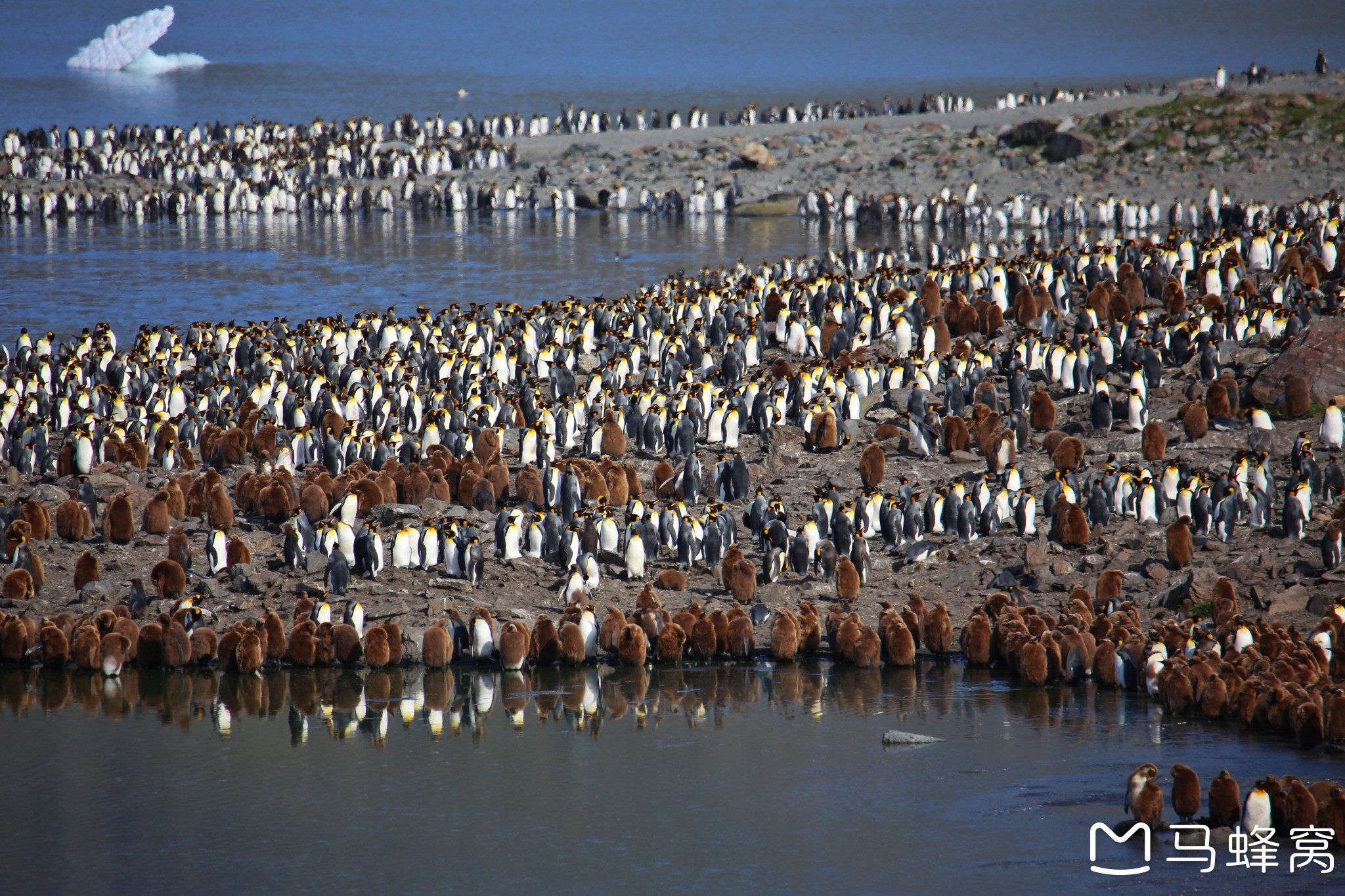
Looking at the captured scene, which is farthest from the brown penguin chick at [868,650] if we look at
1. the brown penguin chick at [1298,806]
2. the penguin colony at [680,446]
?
the brown penguin chick at [1298,806]

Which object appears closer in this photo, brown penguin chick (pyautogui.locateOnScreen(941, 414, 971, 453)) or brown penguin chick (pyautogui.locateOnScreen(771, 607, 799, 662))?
brown penguin chick (pyautogui.locateOnScreen(771, 607, 799, 662))

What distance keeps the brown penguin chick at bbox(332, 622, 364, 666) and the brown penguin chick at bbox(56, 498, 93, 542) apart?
3747mm

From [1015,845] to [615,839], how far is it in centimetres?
253

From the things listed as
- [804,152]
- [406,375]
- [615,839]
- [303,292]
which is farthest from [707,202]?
[615,839]

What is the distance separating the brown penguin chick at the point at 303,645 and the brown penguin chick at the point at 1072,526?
5832mm

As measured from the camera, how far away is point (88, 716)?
35.2 feet

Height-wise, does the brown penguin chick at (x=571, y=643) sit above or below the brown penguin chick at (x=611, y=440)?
below

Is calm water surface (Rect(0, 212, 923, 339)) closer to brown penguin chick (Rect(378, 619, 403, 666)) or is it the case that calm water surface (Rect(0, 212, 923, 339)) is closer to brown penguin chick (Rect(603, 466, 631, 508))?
brown penguin chick (Rect(603, 466, 631, 508))

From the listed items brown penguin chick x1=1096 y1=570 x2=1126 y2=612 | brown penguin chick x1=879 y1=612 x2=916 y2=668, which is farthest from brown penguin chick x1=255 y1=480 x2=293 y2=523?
brown penguin chick x1=1096 y1=570 x2=1126 y2=612

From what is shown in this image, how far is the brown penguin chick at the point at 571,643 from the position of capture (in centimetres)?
1124

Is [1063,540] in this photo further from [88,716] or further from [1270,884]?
[88,716]

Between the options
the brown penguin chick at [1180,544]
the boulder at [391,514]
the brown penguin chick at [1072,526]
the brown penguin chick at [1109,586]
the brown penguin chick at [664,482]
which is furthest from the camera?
the brown penguin chick at [664,482]

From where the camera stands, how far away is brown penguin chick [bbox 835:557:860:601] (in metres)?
11.9

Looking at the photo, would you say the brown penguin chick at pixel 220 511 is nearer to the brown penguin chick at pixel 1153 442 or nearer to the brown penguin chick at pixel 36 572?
the brown penguin chick at pixel 36 572
